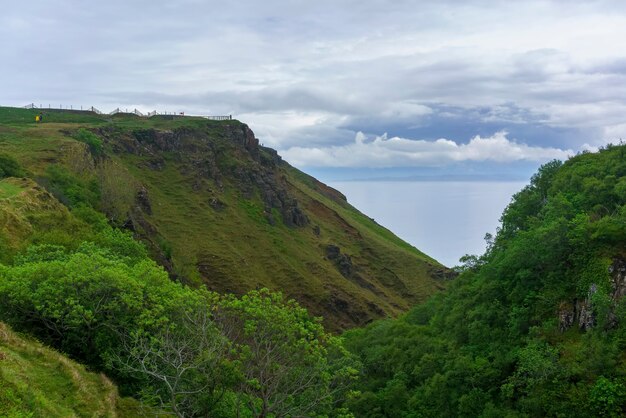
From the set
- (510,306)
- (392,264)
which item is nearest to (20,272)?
(510,306)

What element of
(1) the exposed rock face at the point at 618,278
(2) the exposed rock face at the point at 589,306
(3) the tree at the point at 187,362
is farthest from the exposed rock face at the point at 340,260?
(3) the tree at the point at 187,362

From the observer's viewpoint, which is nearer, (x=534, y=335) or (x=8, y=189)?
(x=534, y=335)

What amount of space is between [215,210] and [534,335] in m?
89.0

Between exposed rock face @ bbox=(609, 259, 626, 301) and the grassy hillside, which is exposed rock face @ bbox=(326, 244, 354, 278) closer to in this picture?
exposed rock face @ bbox=(609, 259, 626, 301)

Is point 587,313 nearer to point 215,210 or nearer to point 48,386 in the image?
point 48,386

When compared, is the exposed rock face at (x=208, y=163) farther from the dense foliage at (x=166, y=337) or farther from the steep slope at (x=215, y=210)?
the dense foliage at (x=166, y=337)

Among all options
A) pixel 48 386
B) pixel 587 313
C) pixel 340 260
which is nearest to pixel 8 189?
pixel 48 386

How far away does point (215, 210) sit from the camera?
11256 centimetres

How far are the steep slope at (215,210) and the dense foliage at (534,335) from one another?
130ft

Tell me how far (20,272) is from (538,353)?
31.2 meters

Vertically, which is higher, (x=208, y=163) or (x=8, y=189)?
(x=208, y=163)

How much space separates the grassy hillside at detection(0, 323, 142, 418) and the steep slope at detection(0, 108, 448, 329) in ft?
116

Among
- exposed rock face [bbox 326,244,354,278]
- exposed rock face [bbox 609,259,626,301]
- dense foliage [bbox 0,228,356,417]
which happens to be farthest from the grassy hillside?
exposed rock face [bbox 326,244,354,278]

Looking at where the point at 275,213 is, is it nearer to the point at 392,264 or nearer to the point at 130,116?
the point at 392,264
